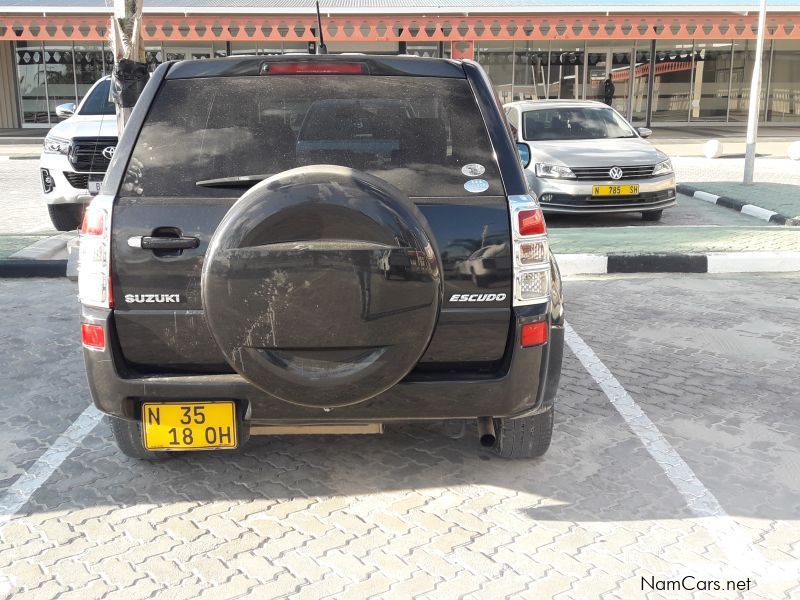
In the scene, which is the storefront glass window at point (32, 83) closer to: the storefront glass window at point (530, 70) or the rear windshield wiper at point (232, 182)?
the storefront glass window at point (530, 70)

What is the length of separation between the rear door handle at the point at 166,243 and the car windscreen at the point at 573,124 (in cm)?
873

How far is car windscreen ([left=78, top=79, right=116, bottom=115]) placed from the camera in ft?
33.9

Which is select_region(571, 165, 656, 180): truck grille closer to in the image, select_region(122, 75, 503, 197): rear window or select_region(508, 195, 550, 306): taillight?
select_region(122, 75, 503, 197): rear window

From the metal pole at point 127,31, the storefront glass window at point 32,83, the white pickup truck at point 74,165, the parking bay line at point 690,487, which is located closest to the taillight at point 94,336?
the parking bay line at point 690,487

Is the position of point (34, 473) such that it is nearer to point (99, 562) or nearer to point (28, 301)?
point (99, 562)

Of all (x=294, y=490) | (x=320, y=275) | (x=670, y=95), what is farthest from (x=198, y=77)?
(x=670, y=95)

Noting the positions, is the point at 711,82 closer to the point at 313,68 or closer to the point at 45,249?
the point at 45,249

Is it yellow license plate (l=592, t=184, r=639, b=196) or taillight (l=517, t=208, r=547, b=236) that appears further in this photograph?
yellow license plate (l=592, t=184, r=639, b=196)

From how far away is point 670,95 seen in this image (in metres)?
28.6

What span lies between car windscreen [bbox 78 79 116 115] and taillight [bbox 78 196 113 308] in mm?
7777

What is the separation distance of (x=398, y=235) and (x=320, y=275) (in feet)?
0.97

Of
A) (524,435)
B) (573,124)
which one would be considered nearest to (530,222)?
(524,435)

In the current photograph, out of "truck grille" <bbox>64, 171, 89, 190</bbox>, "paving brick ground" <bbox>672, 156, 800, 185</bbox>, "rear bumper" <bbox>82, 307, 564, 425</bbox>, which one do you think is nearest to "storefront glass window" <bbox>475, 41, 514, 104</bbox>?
"paving brick ground" <bbox>672, 156, 800, 185</bbox>

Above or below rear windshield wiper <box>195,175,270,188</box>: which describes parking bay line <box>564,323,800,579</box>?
below
